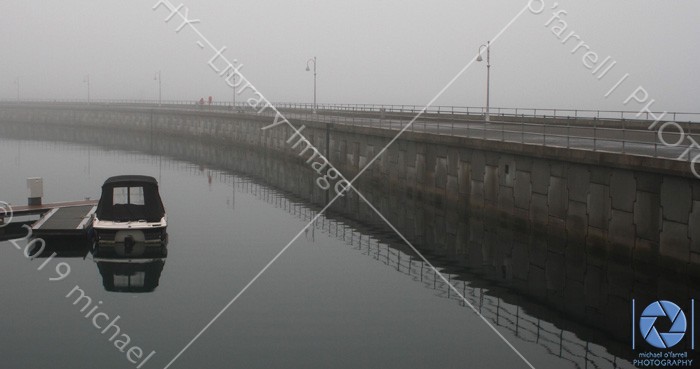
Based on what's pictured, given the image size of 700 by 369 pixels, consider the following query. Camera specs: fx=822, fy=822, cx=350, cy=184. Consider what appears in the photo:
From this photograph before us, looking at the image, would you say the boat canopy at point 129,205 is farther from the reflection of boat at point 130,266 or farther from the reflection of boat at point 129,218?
the reflection of boat at point 130,266

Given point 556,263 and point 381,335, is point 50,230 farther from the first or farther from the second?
point 556,263

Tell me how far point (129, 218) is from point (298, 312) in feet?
37.9

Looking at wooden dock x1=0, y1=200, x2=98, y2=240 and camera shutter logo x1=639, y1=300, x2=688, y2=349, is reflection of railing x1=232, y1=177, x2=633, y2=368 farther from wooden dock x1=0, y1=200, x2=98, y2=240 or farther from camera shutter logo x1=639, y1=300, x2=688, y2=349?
wooden dock x1=0, y1=200, x2=98, y2=240

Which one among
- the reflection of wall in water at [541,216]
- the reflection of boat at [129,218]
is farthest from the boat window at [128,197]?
the reflection of wall in water at [541,216]

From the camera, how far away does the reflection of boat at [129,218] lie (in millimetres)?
31734

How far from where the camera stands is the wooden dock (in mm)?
34000

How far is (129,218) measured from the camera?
33.2m

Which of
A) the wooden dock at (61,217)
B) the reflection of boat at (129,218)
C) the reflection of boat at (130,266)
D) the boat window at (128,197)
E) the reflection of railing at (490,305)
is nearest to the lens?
the reflection of railing at (490,305)

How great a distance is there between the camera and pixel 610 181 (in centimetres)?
3080

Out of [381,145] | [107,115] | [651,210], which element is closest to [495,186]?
[651,210]

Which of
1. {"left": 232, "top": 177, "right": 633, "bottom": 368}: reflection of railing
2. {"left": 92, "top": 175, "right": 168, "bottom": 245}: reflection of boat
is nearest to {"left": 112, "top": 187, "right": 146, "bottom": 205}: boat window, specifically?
{"left": 92, "top": 175, "right": 168, "bottom": 245}: reflection of boat

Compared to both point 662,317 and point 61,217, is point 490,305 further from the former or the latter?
point 61,217

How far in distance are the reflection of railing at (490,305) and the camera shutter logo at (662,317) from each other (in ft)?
5.57

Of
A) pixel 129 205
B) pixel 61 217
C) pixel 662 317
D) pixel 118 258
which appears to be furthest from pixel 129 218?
pixel 662 317
